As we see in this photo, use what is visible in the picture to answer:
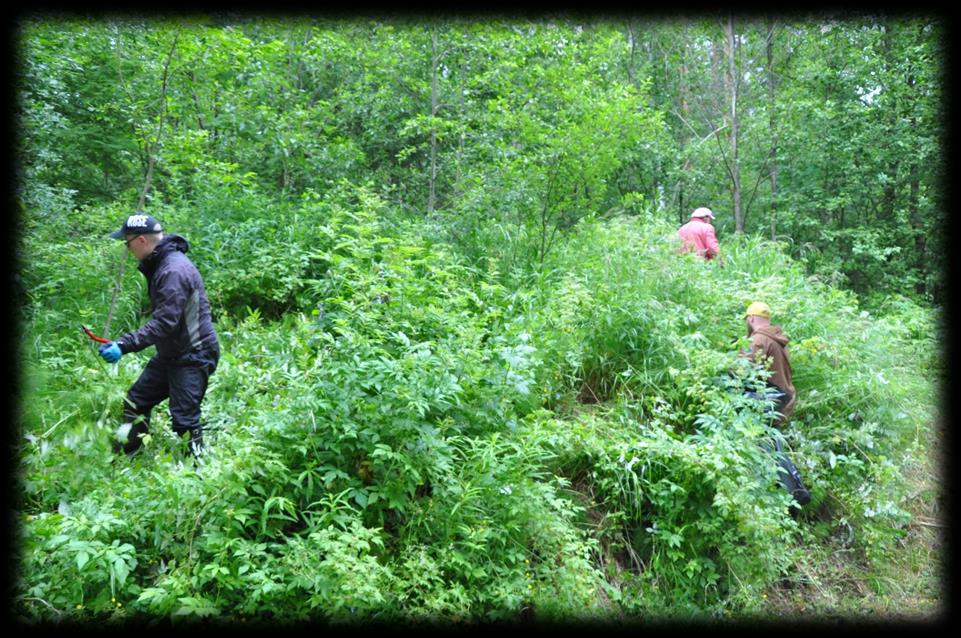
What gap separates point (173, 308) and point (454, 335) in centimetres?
→ 189

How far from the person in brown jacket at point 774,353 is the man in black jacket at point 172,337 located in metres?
4.24

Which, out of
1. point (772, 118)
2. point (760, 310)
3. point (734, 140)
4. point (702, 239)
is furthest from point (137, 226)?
point (772, 118)

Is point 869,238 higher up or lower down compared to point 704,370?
higher up

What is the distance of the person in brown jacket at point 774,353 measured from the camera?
5.39 meters

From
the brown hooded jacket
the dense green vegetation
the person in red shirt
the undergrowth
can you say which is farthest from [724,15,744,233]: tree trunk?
the brown hooded jacket

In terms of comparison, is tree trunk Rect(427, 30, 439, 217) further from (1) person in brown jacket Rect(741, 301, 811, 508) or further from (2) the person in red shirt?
(1) person in brown jacket Rect(741, 301, 811, 508)

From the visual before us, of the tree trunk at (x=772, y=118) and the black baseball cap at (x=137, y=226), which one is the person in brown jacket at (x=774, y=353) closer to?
the black baseball cap at (x=137, y=226)

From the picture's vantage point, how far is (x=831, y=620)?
4668 millimetres

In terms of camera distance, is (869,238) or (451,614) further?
(869,238)

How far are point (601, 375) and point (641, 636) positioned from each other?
2.46 m

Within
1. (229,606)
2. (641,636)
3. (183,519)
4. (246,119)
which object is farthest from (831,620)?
(246,119)

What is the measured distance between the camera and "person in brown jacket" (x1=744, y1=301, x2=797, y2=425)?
5.39 m

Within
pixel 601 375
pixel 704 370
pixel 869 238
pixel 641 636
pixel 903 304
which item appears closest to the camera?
pixel 641 636

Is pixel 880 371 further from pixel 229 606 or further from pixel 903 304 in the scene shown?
pixel 229 606
